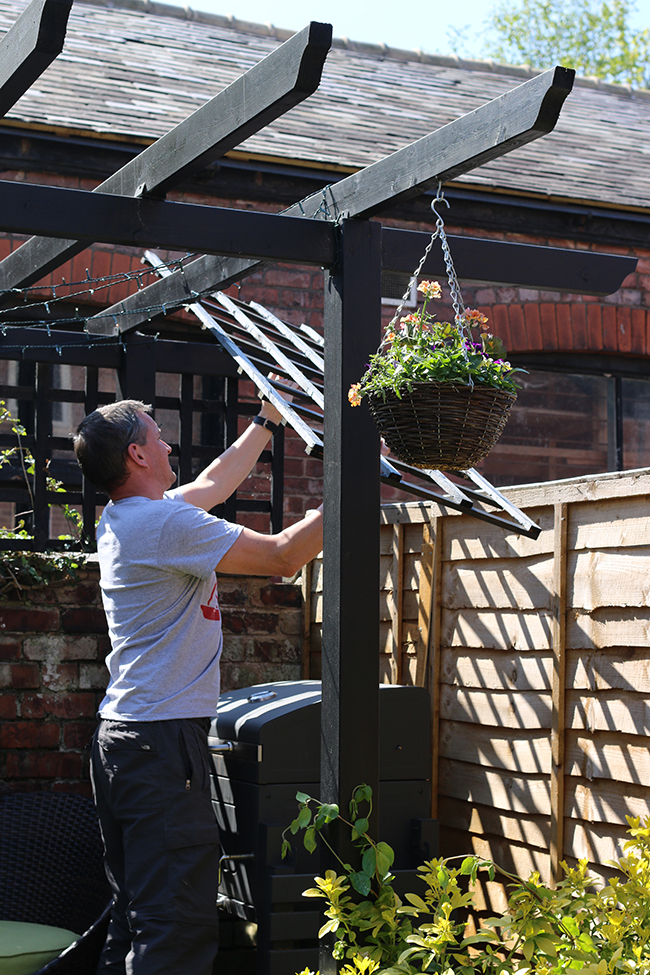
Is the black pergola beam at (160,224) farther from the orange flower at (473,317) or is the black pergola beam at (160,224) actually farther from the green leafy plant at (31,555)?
the green leafy plant at (31,555)

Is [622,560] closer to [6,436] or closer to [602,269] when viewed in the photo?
[602,269]

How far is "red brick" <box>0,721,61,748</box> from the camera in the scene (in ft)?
14.9

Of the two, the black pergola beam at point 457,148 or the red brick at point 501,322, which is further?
the red brick at point 501,322

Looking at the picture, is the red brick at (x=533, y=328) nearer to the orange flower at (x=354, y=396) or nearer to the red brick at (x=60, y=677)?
the red brick at (x=60, y=677)

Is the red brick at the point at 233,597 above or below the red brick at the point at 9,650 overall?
above

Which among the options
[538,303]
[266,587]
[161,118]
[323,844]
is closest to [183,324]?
[161,118]

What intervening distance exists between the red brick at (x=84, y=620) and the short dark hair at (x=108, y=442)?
5.59ft

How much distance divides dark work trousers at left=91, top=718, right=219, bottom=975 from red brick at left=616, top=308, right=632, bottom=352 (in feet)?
15.8

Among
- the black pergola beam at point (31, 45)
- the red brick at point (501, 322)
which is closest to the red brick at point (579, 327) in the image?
the red brick at point (501, 322)

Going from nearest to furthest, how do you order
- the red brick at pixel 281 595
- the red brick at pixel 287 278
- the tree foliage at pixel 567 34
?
the red brick at pixel 281 595
the red brick at pixel 287 278
the tree foliage at pixel 567 34

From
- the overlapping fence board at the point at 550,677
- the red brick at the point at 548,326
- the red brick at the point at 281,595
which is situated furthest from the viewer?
the red brick at the point at 548,326

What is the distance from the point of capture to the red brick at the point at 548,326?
6820mm

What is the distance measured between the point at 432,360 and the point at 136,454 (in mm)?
972

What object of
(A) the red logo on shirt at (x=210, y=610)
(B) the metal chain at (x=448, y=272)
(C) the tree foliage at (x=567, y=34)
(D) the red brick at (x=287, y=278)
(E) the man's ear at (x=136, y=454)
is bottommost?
(A) the red logo on shirt at (x=210, y=610)
